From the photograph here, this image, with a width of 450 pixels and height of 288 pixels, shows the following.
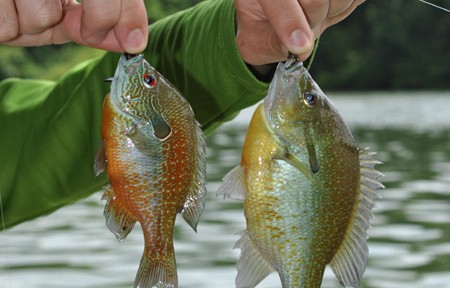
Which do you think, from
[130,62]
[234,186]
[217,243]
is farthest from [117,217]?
[217,243]

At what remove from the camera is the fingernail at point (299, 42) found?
6.55 ft

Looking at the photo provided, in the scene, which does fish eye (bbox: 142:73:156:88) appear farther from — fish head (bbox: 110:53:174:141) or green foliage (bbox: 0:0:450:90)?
green foliage (bbox: 0:0:450:90)

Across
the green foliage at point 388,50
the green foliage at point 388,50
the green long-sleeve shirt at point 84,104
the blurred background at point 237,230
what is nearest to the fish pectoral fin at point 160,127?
the green long-sleeve shirt at point 84,104

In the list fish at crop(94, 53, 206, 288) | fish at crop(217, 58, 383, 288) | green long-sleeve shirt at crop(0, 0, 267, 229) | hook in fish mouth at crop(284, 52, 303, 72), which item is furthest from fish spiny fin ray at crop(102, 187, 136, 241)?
green long-sleeve shirt at crop(0, 0, 267, 229)

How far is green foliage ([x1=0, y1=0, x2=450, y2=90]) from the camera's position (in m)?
52.5

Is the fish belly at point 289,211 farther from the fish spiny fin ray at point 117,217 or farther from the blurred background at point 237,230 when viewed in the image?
the blurred background at point 237,230

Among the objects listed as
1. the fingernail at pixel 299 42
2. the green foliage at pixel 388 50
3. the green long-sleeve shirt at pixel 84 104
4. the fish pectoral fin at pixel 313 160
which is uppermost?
the fingernail at pixel 299 42

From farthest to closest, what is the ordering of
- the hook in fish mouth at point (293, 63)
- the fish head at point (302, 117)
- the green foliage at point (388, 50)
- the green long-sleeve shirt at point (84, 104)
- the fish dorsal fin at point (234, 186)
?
the green foliage at point (388, 50)
the green long-sleeve shirt at point (84, 104)
the hook in fish mouth at point (293, 63)
the fish head at point (302, 117)
the fish dorsal fin at point (234, 186)

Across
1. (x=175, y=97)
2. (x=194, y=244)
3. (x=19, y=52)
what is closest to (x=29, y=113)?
(x=175, y=97)

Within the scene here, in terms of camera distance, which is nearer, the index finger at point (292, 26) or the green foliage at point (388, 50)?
the index finger at point (292, 26)

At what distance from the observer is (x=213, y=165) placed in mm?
19578

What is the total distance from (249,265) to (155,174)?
245 mm

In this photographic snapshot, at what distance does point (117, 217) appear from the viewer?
187cm

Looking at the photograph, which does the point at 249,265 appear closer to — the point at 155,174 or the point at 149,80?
the point at 155,174
